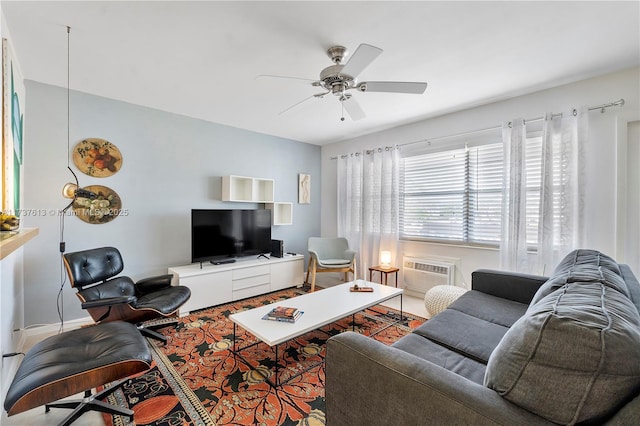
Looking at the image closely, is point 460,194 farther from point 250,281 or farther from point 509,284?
point 250,281

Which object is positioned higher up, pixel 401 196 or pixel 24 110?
pixel 24 110

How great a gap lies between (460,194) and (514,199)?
2.16ft

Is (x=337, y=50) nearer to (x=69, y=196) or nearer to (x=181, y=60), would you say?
(x=181, y=60)

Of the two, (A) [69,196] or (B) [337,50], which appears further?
(A) [69,196]

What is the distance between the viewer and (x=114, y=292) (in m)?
2.61

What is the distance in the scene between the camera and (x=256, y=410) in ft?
5.68

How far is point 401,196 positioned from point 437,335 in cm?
262

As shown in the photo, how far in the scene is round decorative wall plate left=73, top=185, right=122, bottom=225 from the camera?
116 inches

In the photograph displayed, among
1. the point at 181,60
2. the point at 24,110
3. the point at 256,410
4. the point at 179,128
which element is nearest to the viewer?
the point at 256,410

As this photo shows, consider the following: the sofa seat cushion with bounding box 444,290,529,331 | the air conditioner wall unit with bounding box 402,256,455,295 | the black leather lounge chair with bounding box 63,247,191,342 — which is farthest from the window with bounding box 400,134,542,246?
the black leather lounge chair with bounding box 63,247,191,342

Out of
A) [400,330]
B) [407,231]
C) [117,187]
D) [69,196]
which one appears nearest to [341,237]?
[407,231]

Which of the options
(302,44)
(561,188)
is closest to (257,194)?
(302,44)

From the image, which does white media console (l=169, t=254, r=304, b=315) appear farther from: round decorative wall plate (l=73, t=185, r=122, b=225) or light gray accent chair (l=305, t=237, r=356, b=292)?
round decorative wall plate (l=73, t=185, r=122, b=225)

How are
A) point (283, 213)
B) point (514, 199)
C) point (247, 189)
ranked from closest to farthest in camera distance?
point (514, 199) → point (247, 189) → point (283, 213)
